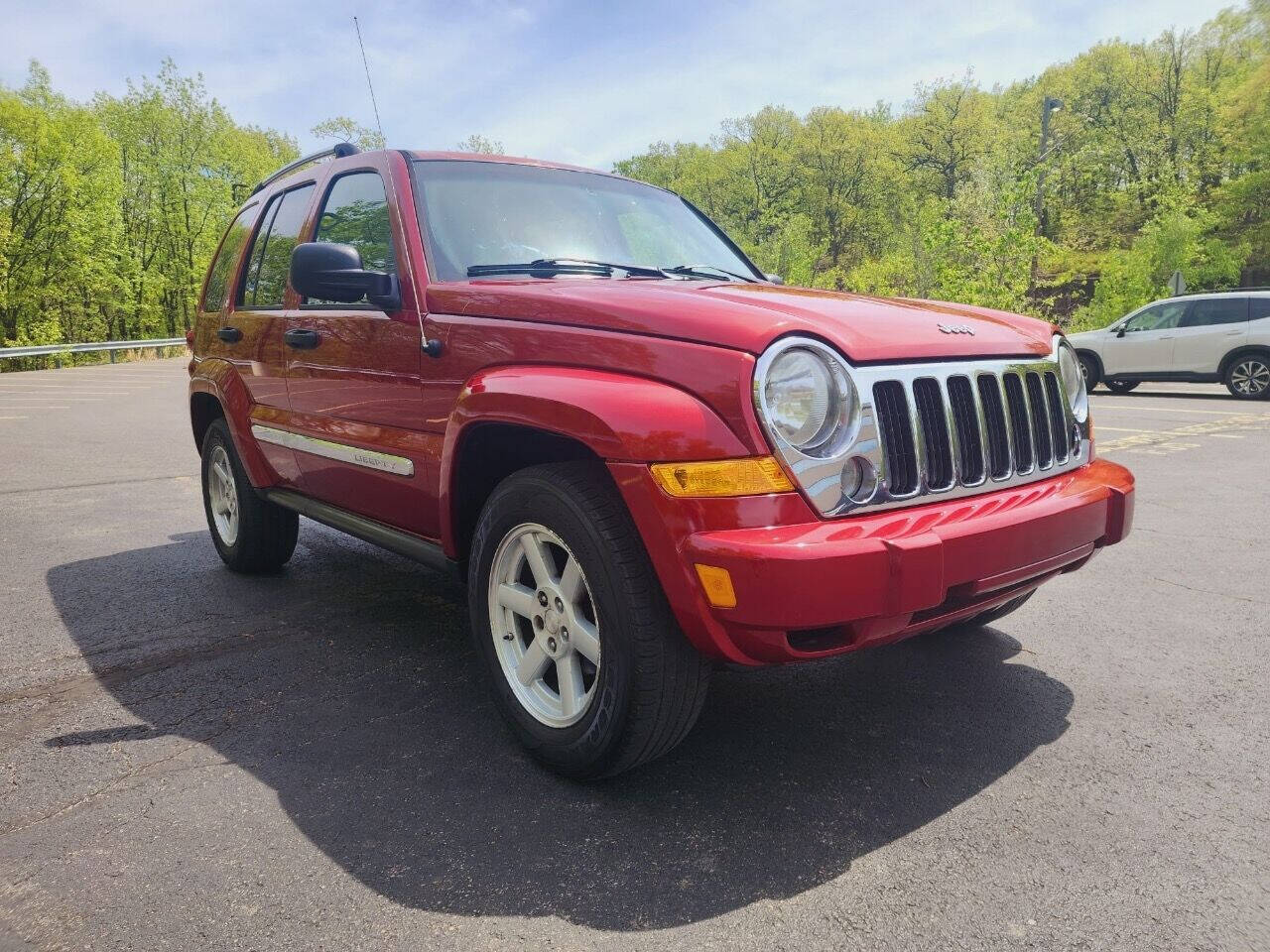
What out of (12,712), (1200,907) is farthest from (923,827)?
(12,712)

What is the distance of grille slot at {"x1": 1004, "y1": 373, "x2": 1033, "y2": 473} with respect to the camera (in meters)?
2.63

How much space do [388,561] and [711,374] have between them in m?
3.38

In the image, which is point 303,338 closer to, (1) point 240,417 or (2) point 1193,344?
(1) point 240,417

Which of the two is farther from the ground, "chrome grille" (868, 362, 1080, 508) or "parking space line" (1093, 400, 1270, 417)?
"chrome grille" (868, 362, 1080, 508)

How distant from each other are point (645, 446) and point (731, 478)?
0.73ft

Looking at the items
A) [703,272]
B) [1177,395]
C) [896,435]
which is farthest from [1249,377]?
[896,435]

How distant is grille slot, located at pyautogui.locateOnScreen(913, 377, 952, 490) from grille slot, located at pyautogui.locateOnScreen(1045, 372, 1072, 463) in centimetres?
58

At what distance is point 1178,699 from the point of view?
304 cm

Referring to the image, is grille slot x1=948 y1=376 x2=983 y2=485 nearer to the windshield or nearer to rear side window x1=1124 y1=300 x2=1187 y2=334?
the windshield

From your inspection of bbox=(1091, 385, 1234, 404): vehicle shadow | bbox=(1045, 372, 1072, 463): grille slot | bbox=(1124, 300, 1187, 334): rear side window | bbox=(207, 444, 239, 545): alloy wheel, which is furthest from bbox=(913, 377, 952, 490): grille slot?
bbox=(1124, 300, 1187, 334): rear side window

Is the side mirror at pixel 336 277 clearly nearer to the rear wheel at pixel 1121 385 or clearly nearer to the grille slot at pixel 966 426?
the grille slot at pixel 966 426

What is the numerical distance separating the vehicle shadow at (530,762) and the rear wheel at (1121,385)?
46.0 ft

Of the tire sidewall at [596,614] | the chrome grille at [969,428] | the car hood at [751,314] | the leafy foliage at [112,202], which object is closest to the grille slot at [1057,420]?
the chrome grille at [969,428]

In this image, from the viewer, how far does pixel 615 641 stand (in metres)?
2.29
